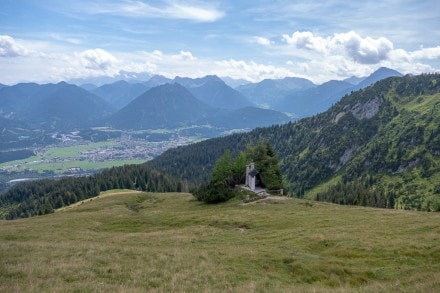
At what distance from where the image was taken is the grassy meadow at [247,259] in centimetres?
2286

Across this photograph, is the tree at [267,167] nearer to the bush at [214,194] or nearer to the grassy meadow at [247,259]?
the bush at [214,194]

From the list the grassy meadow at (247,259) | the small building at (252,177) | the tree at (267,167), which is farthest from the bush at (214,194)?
the grassy meadow at (247,259)

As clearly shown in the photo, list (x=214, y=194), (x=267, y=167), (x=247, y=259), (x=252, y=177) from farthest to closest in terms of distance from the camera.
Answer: (x=267, y=167), (x=252, y=177), (x=214, y=194), (x=247, y=259)

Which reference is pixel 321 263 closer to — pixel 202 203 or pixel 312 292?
pixel 312 292

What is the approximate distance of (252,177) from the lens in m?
90.3

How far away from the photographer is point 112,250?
108 ft

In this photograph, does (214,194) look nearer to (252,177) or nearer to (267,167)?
(252,177)

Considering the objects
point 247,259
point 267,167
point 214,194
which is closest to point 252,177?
point 267,167

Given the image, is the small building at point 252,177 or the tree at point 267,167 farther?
the tree at point 267,167

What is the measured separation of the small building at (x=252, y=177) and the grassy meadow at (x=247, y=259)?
36.1 m

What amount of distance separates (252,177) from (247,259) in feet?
198

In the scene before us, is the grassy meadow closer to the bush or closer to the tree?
the bush

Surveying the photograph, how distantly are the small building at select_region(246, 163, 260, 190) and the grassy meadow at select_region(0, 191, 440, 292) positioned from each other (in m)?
36.1

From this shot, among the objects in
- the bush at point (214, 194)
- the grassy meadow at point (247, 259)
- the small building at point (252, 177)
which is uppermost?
the grassy meadow at point (247, 259)
